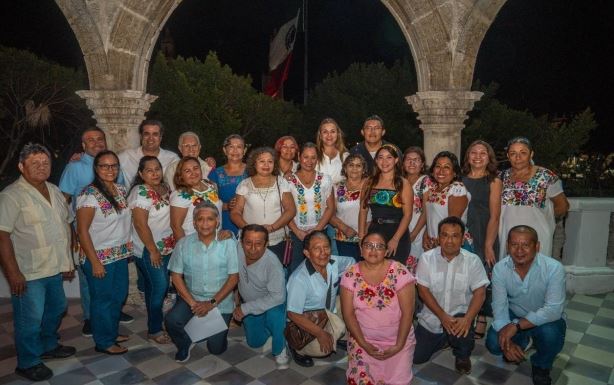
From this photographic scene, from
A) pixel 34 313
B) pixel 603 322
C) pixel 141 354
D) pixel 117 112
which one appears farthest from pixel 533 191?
pixel 117 112

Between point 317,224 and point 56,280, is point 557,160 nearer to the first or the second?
point 317,224

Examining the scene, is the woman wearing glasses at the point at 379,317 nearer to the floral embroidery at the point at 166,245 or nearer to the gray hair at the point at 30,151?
Result: the floral embroidery at the point at 166,245

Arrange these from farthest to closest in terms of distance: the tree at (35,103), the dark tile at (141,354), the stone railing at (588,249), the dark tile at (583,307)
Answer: the tree at (35,103) → the stone railing at (588,249) → the dark tile at (583,307) → the dark tile at (141,354)

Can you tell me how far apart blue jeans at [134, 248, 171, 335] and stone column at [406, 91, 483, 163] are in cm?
324

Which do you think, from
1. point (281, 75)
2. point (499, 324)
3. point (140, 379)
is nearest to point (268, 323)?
point (140, 379)

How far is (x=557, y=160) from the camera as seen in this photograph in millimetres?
21828

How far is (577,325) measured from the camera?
4066 millimetres

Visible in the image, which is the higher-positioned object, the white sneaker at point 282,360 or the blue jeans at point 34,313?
the blue jeans at point 34,313

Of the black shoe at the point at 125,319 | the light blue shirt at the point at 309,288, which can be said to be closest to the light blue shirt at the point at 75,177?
the black shoe at the point at 125,319

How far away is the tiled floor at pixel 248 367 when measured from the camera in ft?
10.4

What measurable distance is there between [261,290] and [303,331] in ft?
1.66

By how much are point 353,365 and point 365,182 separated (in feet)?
5.23

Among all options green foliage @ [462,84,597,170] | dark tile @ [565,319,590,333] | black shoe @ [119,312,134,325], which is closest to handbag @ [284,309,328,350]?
black shoe @ [119,312,134,325]

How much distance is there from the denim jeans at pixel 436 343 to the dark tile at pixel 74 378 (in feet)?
8.36
